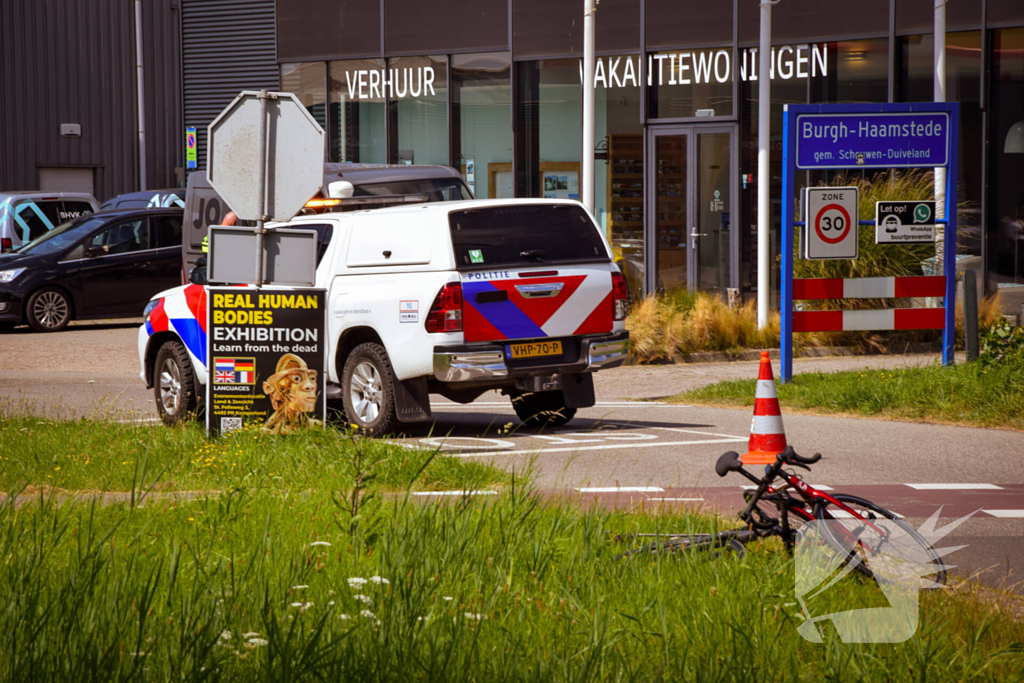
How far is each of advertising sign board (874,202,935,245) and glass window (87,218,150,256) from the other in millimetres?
13618

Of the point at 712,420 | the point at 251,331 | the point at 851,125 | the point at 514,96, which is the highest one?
the point at 514,96

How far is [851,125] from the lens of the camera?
13.8 meters

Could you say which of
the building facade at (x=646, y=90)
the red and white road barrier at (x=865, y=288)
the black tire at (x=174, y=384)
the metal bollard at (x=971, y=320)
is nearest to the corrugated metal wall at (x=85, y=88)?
the building facade at (x=646, y=90)

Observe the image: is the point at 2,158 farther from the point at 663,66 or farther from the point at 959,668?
the point at 959,668

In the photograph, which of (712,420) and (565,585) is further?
(712,420)

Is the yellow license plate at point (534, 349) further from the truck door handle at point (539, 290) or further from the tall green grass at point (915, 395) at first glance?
the tall green grass at point (915, 395)

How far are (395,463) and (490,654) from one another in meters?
3.84

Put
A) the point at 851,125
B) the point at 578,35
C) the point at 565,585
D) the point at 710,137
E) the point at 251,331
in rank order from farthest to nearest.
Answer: the point at 578,35
the point at 710,137
the point at 851,125
the point at 251,331
the point at 565,585

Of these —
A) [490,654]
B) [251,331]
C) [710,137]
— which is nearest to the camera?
[490,654]

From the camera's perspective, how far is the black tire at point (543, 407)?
11.4 m

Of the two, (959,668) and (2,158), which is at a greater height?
(2,158)

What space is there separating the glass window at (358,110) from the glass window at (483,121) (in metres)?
1.81

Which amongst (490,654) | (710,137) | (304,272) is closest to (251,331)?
(304,272)

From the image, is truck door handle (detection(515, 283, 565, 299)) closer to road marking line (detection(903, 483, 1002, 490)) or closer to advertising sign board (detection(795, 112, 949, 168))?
road marking line (detection(903, 483, 1002, 490))
